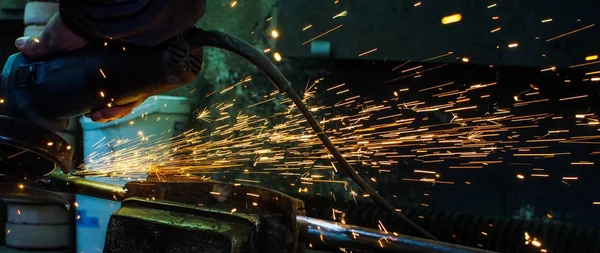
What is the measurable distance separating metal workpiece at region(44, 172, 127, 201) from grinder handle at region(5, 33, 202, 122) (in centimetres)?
66

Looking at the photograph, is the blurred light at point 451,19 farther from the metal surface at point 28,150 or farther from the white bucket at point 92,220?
the white bucket at point 92,220

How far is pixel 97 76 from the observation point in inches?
49.5

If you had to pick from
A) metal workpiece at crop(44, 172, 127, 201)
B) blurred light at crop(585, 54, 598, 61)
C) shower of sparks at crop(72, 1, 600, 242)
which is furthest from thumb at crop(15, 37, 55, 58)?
blurred light at crop(585, 54, 598, 61)

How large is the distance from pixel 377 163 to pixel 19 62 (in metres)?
2.21

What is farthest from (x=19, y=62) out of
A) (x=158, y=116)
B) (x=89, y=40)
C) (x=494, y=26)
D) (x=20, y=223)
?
(x=20, y=223)

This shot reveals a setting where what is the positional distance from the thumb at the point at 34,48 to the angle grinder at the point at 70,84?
0.05 ft

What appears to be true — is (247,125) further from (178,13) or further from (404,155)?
(178,13)

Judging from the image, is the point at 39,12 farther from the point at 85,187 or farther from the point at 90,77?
the point at 90,77

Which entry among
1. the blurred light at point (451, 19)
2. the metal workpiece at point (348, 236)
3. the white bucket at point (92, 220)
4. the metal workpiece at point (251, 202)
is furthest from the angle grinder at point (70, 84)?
the white bucket at point (92, 220)

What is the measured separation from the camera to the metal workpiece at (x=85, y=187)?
1.98 meters

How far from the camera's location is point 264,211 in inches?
51.8

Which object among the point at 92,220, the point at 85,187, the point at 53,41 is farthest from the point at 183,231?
the point at 92,220

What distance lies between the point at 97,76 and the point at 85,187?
933 millimetres

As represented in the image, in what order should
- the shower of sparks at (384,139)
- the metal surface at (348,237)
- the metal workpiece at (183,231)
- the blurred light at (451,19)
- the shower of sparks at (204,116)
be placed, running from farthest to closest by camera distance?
the shower of sparks at (204,116)
the shower of sparks at (384,139)
the blurred light at (451,19)
the metal surface at (348,237)
the metal workpiece at (183,231)
